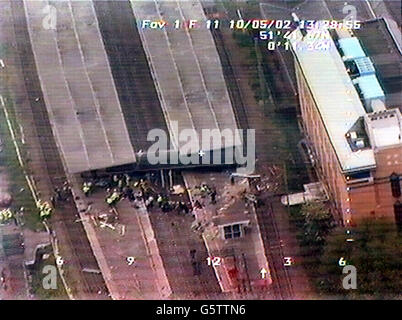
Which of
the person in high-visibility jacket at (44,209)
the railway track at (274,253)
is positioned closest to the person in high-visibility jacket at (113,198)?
the person in high-visibility jacket at (44,209)

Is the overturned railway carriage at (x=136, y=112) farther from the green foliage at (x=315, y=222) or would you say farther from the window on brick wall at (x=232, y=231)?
the green foliage at (x=315, y=222)

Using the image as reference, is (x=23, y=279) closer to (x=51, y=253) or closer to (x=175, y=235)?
(x=51, y=253)

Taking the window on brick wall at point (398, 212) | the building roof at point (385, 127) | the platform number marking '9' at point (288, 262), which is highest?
the building roof at point (385, 127)

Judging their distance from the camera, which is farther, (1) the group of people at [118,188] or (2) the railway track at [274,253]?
(1) the group of people at [118,188]

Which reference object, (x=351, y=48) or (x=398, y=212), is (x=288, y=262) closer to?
(x=398, y=212)

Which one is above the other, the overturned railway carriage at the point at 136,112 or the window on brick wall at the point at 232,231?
the overturned railway carriage at the point at 136,112

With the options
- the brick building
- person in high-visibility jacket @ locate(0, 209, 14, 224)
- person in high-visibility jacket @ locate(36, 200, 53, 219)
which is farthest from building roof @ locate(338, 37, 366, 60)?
person in high-visibility jacket @ locate(0, 209, 14, 224)
